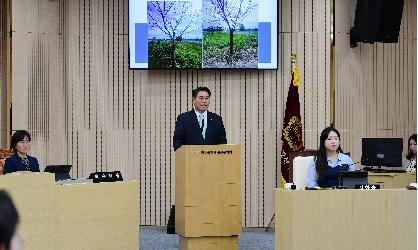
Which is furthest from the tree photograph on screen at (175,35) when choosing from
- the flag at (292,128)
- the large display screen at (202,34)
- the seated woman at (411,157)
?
the seated woman at (411,157)

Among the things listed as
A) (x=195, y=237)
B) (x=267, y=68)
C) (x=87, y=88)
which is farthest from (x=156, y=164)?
(x=195, y=237)

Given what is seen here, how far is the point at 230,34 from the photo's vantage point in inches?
359

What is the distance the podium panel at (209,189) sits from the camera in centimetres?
634

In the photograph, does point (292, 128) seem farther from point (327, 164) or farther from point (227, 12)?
point (327, 164)

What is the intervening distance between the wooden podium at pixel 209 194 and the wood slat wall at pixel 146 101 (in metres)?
2.83

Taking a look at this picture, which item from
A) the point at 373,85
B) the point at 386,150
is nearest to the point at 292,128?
the point at 386,150

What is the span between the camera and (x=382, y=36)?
863cm

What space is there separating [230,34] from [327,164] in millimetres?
3604

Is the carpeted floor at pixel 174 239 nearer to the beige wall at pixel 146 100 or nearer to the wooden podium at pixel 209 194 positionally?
the beige wall at pixel 146 100

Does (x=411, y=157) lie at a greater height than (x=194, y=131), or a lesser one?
lesser

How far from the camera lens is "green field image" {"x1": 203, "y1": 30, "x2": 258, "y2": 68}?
9.09 m

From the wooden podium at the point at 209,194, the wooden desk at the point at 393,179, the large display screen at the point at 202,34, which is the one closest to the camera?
the wooden podium at the point at 209,194

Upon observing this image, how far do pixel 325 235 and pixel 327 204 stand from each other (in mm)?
215

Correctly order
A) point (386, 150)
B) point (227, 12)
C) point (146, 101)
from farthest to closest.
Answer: point (146, 101), point (227, 12), point (386, 150)
